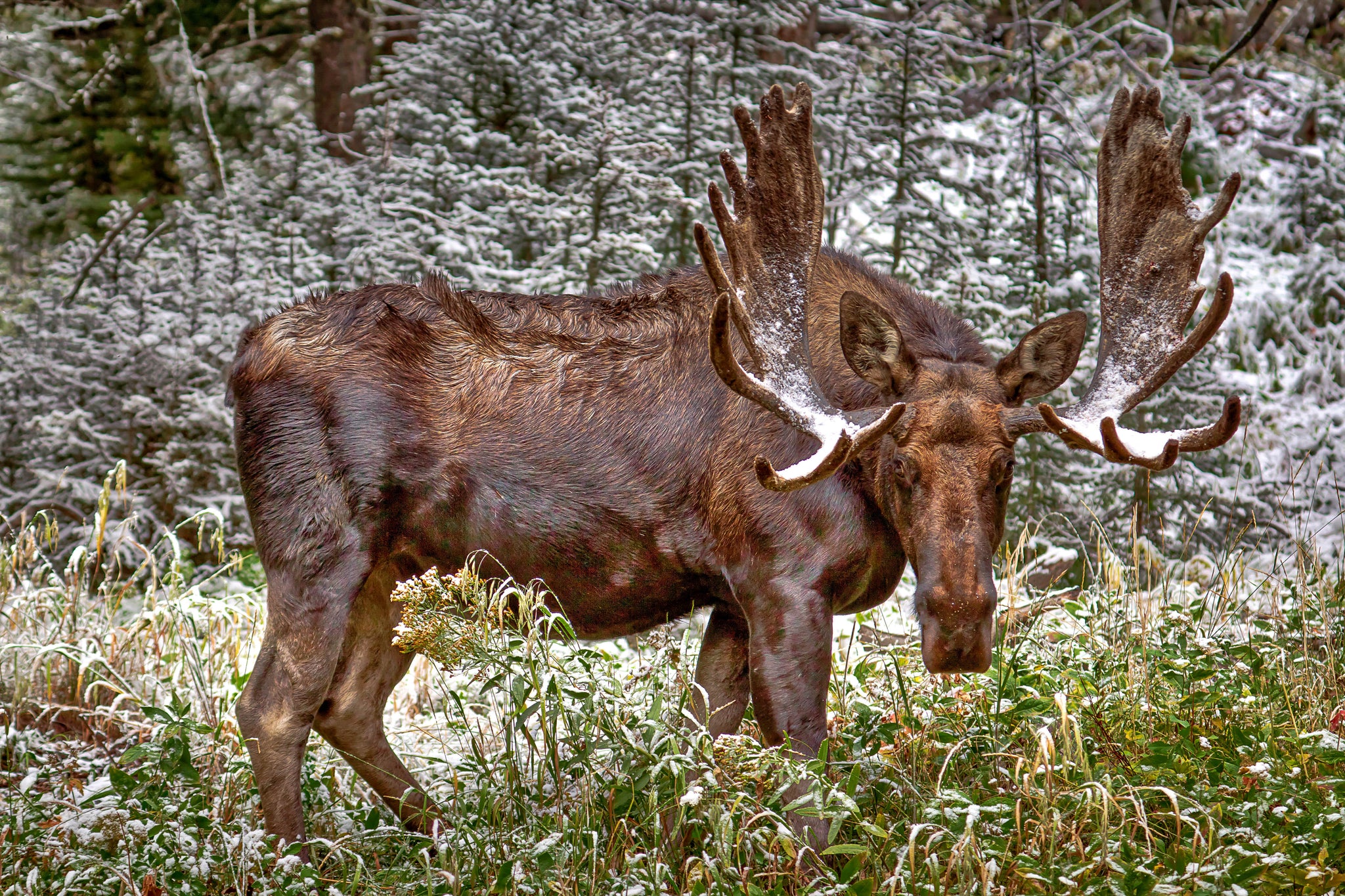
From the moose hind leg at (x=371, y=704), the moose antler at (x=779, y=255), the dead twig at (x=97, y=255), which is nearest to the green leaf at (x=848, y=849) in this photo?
the moose antler at (x=779, y=255)

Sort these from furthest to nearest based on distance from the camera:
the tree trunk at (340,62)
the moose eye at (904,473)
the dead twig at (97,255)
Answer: the tree trunk at (340,62), the dead twig at (97,255), the moose eye at (904,473)

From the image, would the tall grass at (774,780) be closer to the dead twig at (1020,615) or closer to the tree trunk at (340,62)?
the dead twig at (1020,615)

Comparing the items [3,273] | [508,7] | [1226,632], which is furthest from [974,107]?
[3,273]

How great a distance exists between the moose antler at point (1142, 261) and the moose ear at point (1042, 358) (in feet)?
0.36

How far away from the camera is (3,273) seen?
12180 millimetres

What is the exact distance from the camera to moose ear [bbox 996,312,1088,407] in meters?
3.79

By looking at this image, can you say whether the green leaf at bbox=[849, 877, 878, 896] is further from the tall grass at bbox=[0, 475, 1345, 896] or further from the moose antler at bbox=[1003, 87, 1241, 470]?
the moose antler at bbox=[1003, 87, 1241, 470]

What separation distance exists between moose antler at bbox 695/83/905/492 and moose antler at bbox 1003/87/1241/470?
73 cm

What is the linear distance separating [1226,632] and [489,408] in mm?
3599

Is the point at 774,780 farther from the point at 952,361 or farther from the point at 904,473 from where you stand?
the point at 952,361

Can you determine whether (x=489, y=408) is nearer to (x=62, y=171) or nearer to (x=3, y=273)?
(x=62, y=171)

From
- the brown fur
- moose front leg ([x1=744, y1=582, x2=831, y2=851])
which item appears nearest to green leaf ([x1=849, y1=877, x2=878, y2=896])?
moose front leg ([x1=744, y1=582, x2=831, y2=851])

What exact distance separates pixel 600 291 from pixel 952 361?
155 cm

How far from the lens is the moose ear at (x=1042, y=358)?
149 inches
